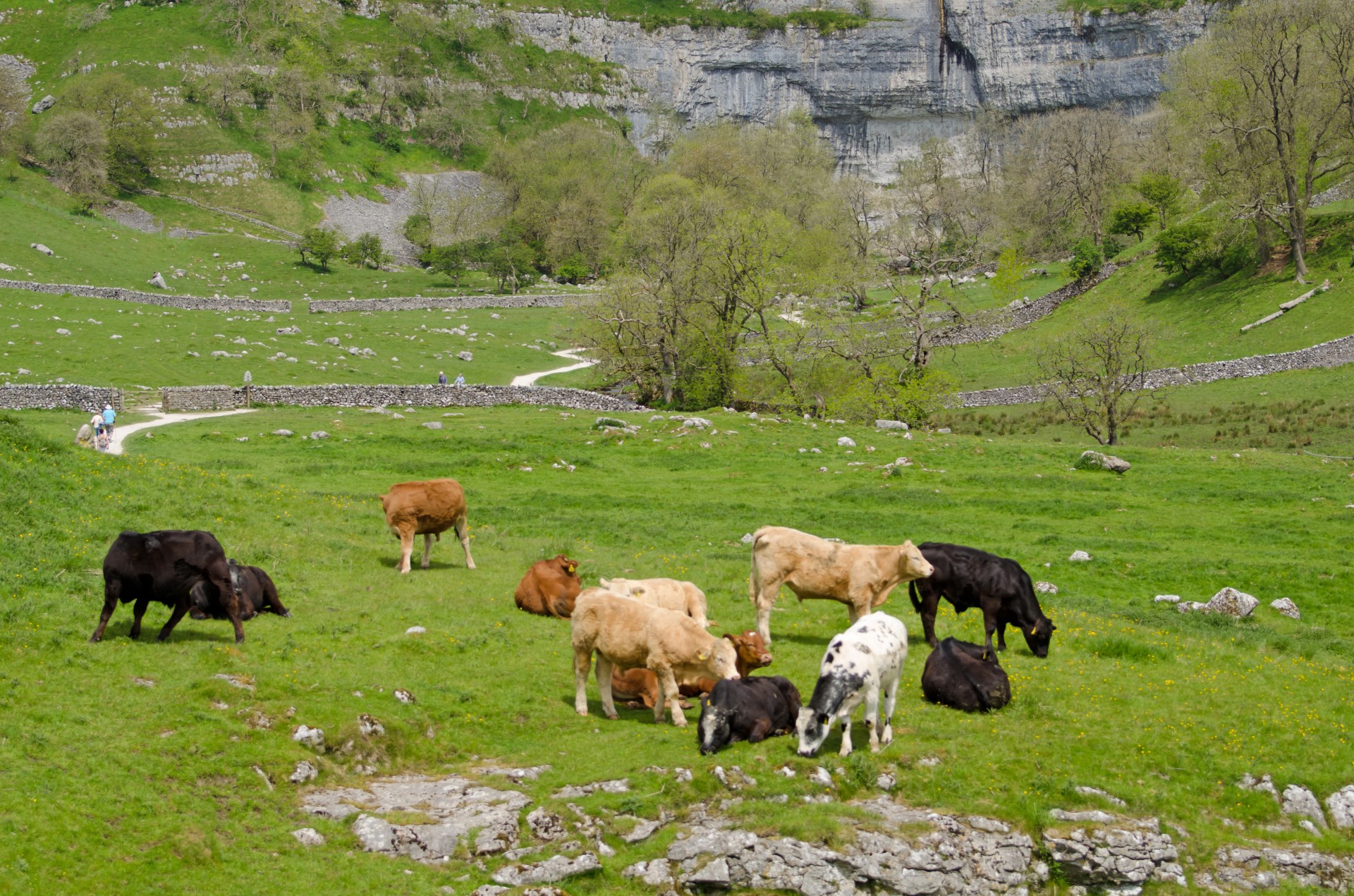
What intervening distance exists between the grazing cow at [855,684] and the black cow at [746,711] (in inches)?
13.7

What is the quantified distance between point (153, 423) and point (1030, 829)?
41.3m

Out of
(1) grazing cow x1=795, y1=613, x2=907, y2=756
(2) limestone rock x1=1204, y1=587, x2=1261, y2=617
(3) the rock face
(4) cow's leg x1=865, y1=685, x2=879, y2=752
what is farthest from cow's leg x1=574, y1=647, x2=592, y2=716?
(3) the rock face

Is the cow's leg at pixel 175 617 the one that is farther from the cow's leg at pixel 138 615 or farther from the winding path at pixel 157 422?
the winding path at pixel 157 422

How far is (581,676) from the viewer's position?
14.8 metres

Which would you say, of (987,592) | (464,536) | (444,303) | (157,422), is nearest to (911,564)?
(987,592)

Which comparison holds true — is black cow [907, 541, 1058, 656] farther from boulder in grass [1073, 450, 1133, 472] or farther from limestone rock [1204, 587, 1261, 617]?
boulder in grass [1073, 450, 1133, 472]

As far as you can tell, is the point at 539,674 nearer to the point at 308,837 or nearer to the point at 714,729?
the point at 714,729

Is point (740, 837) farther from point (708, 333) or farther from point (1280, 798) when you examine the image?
point (708, 333)

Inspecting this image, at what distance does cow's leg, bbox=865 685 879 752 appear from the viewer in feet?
43.7

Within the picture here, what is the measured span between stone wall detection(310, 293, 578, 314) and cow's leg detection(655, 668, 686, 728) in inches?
2767

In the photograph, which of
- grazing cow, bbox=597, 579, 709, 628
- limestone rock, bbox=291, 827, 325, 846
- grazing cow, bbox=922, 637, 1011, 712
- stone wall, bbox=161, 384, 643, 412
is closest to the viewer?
limestone rock, bbox=291, 827, 325, 846

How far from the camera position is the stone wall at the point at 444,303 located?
273 ft

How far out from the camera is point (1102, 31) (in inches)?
6895

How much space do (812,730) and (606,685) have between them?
311cm
